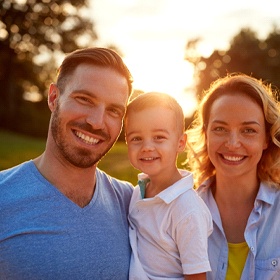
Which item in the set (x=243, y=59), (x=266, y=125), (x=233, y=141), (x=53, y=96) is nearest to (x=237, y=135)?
(x=233, y=141)

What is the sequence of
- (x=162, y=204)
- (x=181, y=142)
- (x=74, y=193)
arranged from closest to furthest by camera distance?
(x=74, y=193)
(x=162, y=204)
(x=181, y=142)

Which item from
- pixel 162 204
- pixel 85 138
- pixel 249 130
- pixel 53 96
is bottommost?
pixel 162 204

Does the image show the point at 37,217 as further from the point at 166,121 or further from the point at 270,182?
the point at 270,182

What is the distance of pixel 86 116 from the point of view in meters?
3.28

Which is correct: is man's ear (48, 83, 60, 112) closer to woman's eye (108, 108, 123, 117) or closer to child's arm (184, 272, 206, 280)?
woman's eye (108, 108, 123, 117)

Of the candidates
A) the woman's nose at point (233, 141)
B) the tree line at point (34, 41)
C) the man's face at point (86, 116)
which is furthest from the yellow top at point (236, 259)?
the tree line at point (34, 41)

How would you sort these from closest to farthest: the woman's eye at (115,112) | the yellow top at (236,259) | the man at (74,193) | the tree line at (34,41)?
the man at (74,193)
the woman's eye at (115,112)
the yellow top at (236,259)
the tree line at (34,41)

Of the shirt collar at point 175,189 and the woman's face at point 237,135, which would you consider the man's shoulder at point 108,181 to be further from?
the woman's face at point 237,135

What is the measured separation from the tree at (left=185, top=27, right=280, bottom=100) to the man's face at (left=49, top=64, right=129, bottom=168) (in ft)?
139

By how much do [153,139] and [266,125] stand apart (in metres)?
1.12

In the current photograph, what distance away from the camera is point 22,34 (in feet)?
130

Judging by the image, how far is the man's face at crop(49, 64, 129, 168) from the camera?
10.7 feet

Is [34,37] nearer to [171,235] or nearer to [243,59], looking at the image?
[243,59]

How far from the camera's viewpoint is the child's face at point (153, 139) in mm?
3436
